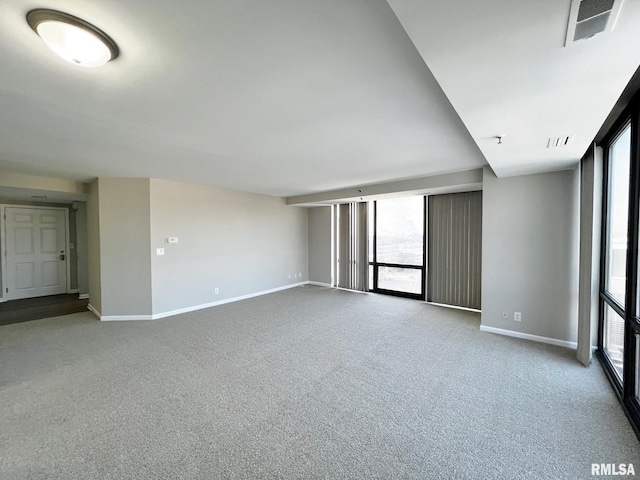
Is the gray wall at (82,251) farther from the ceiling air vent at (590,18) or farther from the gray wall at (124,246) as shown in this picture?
the ceiling air vent at (590,18)

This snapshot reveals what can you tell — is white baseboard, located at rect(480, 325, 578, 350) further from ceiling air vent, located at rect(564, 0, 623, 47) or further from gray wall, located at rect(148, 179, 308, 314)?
gray wall, located at rect(148, 179, 308, 314)

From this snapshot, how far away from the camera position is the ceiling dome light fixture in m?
1.19

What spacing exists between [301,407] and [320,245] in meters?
5.46

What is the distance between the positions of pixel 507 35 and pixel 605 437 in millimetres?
2760

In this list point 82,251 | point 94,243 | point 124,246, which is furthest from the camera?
point 82,251

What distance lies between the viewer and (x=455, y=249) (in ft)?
17.1

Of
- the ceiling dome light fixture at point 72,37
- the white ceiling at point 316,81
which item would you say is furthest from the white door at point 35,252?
the ceiling dome light fixture at point 72,37

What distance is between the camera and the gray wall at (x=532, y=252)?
343 centimetres

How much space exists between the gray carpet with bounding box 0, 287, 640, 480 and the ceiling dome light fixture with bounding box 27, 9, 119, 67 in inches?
95.3

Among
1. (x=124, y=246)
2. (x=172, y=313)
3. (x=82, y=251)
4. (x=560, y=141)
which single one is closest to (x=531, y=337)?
(x=560, y=141)

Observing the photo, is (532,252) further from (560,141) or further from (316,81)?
(316,81)

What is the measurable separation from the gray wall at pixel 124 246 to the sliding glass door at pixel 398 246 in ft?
15.9

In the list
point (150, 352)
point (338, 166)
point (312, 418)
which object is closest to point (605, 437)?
point (312, 418)

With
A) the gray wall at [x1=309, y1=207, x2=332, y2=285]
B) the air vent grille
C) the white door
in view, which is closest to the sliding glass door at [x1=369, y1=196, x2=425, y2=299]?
the gray wall at [x1=309, y1=207, x2=332, y2=285]
